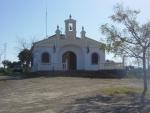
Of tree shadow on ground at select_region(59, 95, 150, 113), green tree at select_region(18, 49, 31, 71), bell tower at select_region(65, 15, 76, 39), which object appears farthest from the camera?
green tree at select_region(18, 49, 31, 71)

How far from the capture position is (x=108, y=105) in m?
19.2

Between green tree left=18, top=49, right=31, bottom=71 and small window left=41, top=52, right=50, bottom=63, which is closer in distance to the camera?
small window left=41, top=52, right=50, bottom=63

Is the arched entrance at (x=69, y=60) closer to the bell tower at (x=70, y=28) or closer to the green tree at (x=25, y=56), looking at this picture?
the bell tower at (x=70, y=28)

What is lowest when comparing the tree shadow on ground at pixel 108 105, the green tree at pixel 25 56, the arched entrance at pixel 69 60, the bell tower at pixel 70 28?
the tree shadow on ground at pixel 108 105

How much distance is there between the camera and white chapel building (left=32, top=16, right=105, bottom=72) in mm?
50062

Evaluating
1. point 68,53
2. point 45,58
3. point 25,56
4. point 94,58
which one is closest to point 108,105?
point 45,58

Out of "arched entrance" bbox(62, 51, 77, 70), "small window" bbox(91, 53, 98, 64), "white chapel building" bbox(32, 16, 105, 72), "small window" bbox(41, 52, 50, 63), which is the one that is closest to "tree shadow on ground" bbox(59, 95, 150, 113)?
"white chapel building" bbox(32, 16, 105, 72)

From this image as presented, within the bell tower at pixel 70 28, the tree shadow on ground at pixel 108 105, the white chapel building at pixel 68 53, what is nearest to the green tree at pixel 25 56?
the white chapel building at pixel 68 53

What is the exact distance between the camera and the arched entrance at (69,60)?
51.8 metres

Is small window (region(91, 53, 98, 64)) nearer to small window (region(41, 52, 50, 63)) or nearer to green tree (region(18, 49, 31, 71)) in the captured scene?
small window (region(41, 52, 50, 63))

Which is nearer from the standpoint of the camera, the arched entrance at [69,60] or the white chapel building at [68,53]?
the white chapel building at [68,53]

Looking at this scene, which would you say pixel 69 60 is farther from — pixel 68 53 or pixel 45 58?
pixel 45 58

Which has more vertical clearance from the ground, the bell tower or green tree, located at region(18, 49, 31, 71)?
the bell tower

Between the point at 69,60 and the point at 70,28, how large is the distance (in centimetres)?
435
